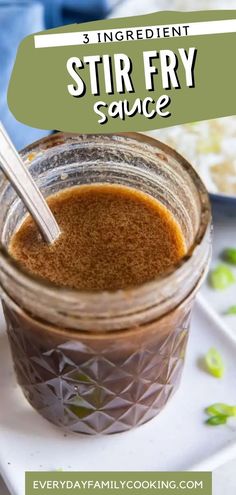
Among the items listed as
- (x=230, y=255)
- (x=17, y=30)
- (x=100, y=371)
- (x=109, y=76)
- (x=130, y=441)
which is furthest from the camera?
(x=17, y=30)

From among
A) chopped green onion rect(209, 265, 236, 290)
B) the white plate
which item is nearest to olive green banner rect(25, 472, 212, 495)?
the white plate

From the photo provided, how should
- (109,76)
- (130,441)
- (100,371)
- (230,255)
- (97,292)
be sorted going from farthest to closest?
(230,255) < (109,76) < (130,441) < (100,371) < (97,292)

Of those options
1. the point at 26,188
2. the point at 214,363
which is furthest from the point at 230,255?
the point at 26,188

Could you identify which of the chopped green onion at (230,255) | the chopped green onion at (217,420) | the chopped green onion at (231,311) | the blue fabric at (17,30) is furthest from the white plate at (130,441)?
A: the blue fabric at (17,30)

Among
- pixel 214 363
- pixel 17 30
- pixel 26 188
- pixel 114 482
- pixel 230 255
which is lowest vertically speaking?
pixel 114 482

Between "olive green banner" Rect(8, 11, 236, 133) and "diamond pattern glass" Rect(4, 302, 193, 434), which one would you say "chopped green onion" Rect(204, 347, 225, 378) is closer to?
"diamond pattern glass" Rect(4, 302, 193, 434)

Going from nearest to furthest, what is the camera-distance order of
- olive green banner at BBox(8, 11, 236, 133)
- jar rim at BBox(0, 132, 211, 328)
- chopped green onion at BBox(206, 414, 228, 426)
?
jar rim at BBox(0, 132, 211, 328), chopped green onion at BBox(206, 414, 228, 426), olive green banner at BBox(8, 11, 236, 133)

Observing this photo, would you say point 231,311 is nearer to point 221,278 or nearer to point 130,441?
point 221,278
